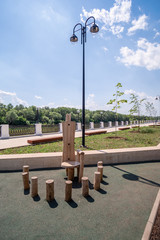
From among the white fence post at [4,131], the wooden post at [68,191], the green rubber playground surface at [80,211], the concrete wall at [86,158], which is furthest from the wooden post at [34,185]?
the white fence post at [4,131]

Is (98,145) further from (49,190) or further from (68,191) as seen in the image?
(49,190)

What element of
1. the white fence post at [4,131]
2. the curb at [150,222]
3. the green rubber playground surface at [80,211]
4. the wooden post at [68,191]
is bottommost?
the green rubber playground surface at [80,211]

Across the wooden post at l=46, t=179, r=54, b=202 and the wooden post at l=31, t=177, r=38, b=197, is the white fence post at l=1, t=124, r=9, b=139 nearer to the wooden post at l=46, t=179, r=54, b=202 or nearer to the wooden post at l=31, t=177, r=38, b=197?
the wooden post at l=31, t=177, r=38, b=197

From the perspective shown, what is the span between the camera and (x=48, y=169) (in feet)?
18.3

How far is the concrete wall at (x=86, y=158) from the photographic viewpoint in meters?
5.46

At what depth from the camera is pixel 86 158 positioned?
6.02 metres

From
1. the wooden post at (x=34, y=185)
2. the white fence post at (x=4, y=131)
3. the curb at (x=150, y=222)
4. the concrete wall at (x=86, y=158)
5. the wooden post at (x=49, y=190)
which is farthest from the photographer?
the white fence post at (x=4, y=131)

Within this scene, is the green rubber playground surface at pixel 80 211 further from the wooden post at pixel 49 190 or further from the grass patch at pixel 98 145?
the grass patch at pixel 98 145

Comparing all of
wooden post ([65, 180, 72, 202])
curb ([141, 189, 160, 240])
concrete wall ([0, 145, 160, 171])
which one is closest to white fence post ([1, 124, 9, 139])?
concrete wall ([0, 145, 160, 171])

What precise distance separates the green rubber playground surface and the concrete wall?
82 centimetres

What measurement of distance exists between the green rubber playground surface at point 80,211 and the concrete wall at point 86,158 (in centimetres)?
82

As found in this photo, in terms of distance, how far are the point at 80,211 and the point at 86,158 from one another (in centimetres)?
301

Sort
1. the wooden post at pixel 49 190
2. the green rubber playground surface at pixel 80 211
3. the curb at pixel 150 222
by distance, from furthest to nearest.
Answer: the wooden post at pixel 49 190
the green rubber playground surface at pixel 80 211
the curb at pixel 150 222

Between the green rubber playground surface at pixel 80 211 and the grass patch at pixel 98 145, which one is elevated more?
the grass patch at pixel 98 145
